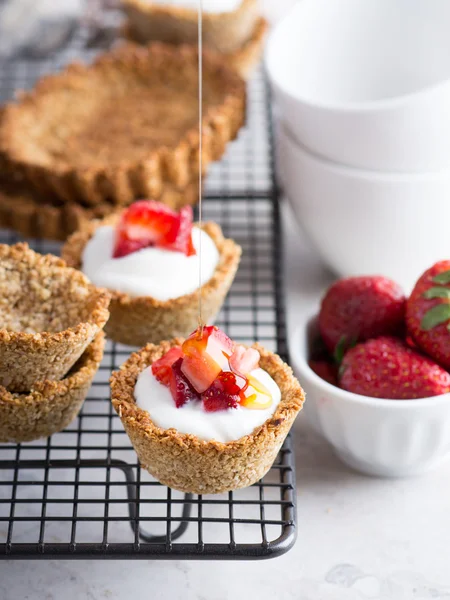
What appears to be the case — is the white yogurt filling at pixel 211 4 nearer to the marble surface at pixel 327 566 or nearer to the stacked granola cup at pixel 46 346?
the stacked granola cup at pixel 46 346

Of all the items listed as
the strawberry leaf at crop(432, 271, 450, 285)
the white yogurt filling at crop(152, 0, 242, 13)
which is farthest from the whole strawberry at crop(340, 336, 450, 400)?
the white yogurt filling at crop(152, 0, 242, 13)

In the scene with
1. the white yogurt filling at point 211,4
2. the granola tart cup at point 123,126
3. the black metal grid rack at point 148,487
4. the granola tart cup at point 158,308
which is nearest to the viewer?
the black metal grid rack at point 148,487

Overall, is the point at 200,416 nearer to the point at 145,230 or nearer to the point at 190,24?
the point at 145,230

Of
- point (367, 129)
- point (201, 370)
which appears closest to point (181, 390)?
point (201, 370)

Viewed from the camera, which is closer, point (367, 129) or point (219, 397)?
point (219, 397)

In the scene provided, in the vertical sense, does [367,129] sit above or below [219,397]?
above

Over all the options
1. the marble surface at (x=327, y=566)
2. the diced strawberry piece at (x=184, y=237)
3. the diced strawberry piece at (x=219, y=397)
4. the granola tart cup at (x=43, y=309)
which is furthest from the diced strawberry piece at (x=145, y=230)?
the marble surface at (x=327, y=566)

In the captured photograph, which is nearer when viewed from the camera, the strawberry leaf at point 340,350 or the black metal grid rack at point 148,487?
the black metal grid rack at point 148,487
